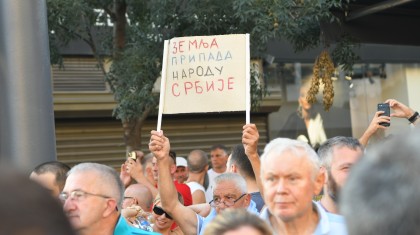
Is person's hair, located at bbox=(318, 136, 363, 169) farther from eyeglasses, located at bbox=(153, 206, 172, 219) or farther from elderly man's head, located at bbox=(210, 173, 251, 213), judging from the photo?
eyeglasses, located at bbox=(153, 206, 172, 219)

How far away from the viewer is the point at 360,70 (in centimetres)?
1670

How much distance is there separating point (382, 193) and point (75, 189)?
2.67m

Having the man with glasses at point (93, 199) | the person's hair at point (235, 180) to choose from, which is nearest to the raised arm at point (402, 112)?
the person's hair at point (235, 180)

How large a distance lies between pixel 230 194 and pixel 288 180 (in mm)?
1817

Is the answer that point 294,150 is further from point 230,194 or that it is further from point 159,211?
point 159,211

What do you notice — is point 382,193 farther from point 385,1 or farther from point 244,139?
point 385,1

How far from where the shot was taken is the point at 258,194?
5.48 meters

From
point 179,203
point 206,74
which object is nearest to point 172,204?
point 179,203

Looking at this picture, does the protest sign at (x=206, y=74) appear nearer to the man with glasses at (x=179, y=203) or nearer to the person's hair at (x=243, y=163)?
the person's hair at (x=243, y=163)

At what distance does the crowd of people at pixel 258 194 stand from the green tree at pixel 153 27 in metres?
2.17

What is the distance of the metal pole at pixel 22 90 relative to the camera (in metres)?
5.98

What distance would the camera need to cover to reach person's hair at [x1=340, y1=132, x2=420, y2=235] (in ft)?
4.41

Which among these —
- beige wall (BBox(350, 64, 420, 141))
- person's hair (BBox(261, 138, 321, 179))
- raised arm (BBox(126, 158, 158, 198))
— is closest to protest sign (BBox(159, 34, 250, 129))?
raised arm (BBox(126, 158, 158, 198))

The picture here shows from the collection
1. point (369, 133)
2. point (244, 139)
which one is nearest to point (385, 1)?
point (369, 133)
